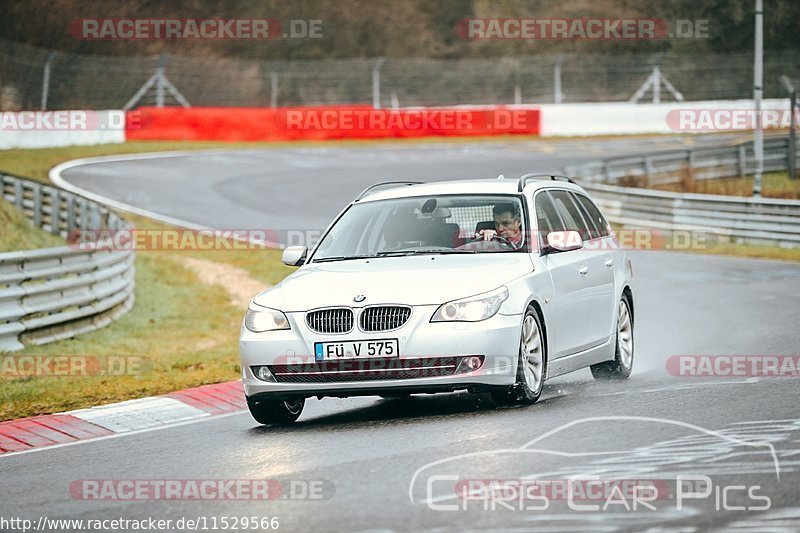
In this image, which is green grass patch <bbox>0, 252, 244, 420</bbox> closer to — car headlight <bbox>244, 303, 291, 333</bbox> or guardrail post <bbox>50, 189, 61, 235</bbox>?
car headlight <bbox>244, 303, 291, 333</bbox>

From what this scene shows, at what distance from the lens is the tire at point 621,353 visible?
11.9 metres

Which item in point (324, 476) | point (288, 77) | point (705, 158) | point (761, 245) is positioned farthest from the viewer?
point (288, 77)

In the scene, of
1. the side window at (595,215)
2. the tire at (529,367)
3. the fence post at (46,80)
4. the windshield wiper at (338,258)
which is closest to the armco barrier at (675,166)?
the fence post at (46,80)

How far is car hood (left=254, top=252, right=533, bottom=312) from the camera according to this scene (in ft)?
31.2

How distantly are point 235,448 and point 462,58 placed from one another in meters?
66.5

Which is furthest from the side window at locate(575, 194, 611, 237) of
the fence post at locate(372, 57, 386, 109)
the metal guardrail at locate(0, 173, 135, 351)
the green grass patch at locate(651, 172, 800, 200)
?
the fence post at locate(372, 57, 386, 109)

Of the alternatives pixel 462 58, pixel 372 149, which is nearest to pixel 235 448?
pixel 372 149

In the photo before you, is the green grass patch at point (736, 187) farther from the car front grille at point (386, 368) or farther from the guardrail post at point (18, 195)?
the car front grille at point (386, 368)

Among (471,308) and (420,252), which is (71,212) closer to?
(420,252)

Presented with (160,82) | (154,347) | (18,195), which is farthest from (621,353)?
(160,82)

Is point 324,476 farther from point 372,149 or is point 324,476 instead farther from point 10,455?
point 372,149

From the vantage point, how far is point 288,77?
5400 centimetres

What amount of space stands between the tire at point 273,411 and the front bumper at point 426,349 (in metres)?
0.38

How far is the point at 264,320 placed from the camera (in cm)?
980
